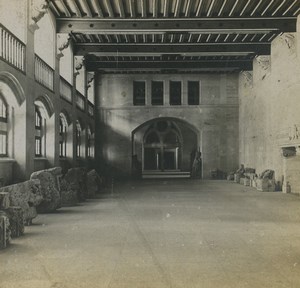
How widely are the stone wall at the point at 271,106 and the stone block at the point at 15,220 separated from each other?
1082 cm

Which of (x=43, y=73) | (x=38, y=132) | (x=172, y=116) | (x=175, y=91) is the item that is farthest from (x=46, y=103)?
(x=175, y=91)

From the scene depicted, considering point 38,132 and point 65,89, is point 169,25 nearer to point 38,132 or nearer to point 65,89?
point 65,89

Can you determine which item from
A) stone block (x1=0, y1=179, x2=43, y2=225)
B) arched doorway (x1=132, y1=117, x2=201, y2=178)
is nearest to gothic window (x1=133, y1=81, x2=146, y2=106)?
arched doorway (x1=132, y1=117, x2=201, y2=178)

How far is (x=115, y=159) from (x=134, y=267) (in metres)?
20.2

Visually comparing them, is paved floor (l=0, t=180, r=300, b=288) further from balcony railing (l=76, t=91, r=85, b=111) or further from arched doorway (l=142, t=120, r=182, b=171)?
arched doorway (l=142, t=120, r=182, b=171)

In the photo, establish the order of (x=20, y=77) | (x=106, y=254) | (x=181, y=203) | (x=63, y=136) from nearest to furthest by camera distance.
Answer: (x=106, y=254)
(x=20, y=77)
(x=181, y=203)
(x=63, y=136)

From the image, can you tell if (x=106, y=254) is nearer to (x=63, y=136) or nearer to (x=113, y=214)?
(x=113, y=214)

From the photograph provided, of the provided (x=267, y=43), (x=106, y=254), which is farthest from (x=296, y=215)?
(x=267, y=43)

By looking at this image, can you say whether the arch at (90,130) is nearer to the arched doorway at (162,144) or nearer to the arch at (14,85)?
the arch at (14,85)

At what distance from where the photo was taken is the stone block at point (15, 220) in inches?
291

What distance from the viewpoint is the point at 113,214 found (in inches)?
411

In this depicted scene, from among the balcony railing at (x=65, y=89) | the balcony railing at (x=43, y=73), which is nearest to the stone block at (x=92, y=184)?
the balcony railing at (x=65, y=89)

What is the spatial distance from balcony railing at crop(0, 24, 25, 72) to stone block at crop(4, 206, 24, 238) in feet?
13.5

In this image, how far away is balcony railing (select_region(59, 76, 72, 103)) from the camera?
16.6 metres
